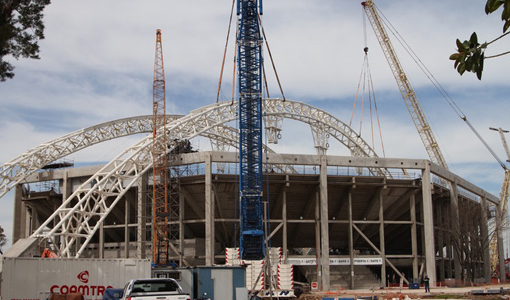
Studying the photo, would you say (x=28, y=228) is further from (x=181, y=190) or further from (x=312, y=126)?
(x=312, y=126)

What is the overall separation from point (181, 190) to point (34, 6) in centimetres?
4228

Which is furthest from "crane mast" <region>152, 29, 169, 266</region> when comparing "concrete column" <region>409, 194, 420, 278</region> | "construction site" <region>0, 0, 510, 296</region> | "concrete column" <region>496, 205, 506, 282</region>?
"concrete column" <region>496, 205, 506, 282</region>

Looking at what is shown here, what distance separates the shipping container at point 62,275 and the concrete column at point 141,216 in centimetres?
3605

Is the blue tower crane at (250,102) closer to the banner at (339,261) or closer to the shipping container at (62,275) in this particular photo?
the banner at (339,261)

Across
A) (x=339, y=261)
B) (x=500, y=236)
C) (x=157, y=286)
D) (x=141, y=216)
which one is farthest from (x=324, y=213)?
(x=157, y=286)

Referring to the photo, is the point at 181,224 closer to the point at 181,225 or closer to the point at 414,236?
the point at 181,225

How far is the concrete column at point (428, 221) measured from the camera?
66000 millimetres

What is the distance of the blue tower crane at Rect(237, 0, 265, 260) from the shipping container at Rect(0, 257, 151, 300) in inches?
1256

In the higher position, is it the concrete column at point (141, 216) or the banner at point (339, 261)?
the concrete column at point (141, 216)

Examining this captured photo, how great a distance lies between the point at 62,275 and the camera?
27625 mm

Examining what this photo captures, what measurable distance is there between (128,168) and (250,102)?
47.9 feet

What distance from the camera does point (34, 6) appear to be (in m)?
24.0

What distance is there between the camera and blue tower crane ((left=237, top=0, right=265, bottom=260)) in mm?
60844

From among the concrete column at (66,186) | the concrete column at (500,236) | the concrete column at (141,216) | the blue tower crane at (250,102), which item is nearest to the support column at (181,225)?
the concrete column at (141,216)
